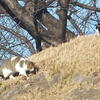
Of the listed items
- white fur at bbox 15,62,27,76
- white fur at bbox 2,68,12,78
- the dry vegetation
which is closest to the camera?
the dry vegetation

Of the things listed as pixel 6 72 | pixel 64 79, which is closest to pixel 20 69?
pixel 6 72

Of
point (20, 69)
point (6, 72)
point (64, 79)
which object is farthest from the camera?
point (6, 72)

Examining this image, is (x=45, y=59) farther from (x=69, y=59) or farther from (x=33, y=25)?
(x=33, y=25)

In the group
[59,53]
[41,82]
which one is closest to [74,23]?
[59,53]

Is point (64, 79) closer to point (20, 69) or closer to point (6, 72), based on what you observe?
point (20, 69)

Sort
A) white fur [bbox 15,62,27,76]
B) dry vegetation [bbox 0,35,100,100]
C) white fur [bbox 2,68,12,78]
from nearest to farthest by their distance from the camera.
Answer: dry vegetation [bbox 0,35,100,100], white fur [bbox 15,62,27,76], white fur [bbox 2,68,12,78]

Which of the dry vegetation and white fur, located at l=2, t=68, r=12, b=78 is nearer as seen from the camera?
the dry vegetation

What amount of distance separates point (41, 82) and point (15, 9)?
253 inches

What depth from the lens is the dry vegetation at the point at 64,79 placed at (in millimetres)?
10789

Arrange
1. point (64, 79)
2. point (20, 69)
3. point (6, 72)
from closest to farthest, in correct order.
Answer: point (64, 79) < point (20, 69) < point (6, 72)

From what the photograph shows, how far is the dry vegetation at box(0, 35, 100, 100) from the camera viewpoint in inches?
425

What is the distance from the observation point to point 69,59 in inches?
487

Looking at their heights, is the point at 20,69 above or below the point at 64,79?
above

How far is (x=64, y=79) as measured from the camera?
11.5 meters
